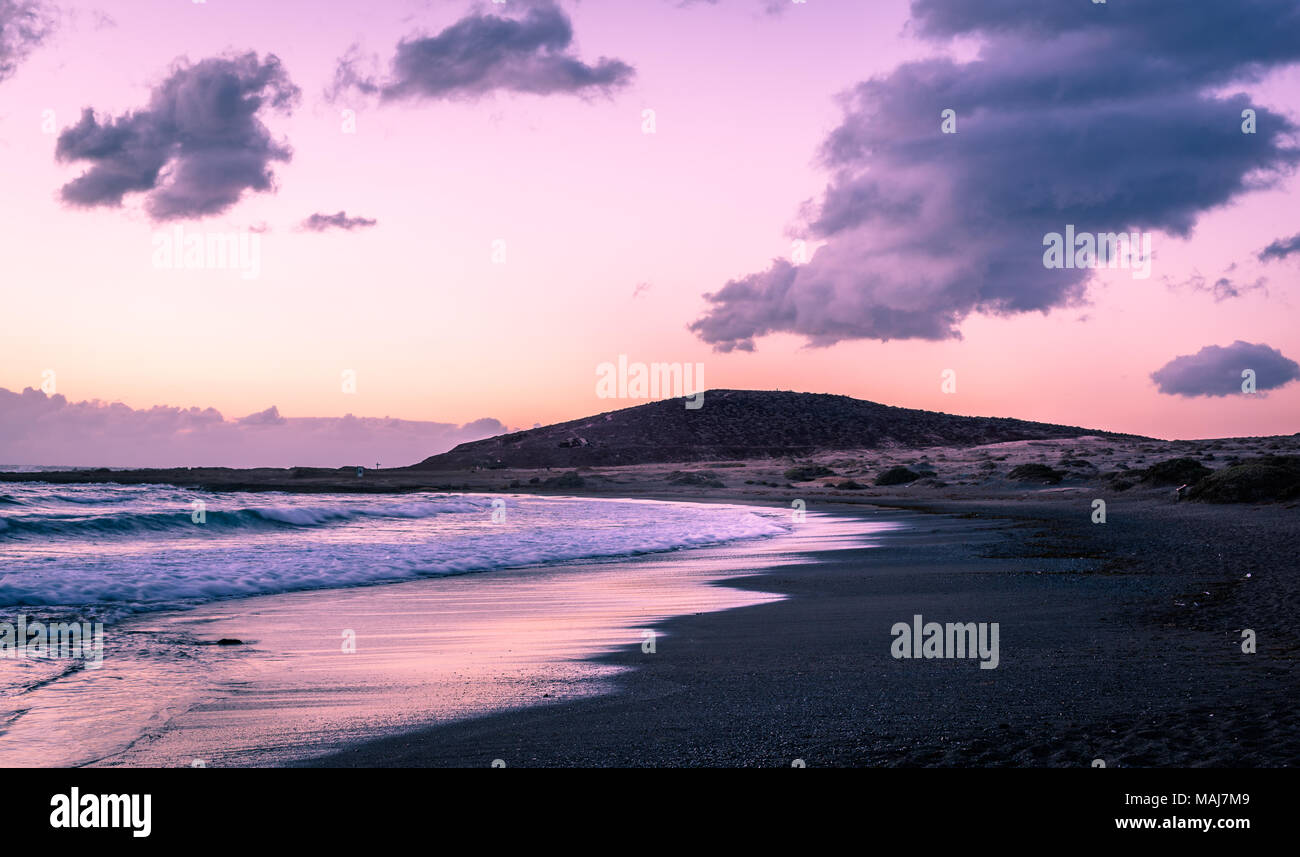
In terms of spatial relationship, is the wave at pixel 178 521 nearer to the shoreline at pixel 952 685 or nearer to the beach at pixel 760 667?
the beach at pixel 760 667

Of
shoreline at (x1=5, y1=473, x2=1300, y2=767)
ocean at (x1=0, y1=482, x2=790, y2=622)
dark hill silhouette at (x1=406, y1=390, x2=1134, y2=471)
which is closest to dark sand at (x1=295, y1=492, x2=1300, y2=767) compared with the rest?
shoreline at (x1=5, y1=473, x2=1300, y2=767)

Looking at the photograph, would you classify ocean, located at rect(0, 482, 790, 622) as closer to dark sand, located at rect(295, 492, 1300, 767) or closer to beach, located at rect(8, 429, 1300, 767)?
beach, located at rect(8, 429, 1300, 767)

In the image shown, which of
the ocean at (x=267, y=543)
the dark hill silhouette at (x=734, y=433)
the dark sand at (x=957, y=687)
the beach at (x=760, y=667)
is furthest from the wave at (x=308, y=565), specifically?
the dark hill silhouette at (x=734, y=433)

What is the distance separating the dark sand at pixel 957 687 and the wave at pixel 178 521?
20.5m

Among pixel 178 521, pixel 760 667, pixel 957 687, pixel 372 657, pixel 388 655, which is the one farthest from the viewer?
pixel 178 521

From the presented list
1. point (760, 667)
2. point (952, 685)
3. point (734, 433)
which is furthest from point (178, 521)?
point (734, 433)

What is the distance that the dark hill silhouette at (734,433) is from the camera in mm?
104625

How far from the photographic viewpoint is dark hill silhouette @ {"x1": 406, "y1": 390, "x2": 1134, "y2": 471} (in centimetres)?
10462

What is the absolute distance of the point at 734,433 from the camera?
4508 inches

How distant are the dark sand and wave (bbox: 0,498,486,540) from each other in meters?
20.5

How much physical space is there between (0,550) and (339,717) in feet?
59.7

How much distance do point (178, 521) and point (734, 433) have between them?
90039mm

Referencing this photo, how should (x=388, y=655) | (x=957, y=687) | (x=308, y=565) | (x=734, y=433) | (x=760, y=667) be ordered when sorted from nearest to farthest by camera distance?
(x=957, y=687), (x=760, y=667), (x=388, y=655), (x=308, y=565), (x=734, y=433)

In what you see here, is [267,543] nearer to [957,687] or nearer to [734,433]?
[957,687]
